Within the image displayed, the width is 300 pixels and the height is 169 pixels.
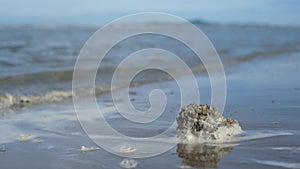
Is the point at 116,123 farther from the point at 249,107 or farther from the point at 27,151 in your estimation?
the point at 249,107

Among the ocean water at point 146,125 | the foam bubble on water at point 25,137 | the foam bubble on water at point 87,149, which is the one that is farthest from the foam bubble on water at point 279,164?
the foam bubble on water at point 25,137

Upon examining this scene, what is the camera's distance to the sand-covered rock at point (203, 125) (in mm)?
4477

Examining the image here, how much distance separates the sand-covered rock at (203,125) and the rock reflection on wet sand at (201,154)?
0.19m

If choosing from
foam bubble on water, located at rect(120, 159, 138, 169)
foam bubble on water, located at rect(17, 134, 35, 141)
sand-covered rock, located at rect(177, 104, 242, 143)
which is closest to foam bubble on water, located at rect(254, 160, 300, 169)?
sand-covered rock, located at rect(177, 104, 242, 143)

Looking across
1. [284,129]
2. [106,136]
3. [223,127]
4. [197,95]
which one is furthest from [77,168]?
[197,95]

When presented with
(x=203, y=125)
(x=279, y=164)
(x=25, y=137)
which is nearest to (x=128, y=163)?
(x=203, y=125)

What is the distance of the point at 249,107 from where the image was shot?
6.55 meters

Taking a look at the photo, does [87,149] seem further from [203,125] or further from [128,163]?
[203,125]

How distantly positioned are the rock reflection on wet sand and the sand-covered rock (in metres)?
0.19

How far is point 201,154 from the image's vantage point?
4.00 metres

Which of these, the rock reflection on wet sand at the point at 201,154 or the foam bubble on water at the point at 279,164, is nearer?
the foam bubble on water at the point at 279,164

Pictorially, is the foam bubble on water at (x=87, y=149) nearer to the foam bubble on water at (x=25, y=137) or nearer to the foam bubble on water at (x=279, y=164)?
the foam bubble on water at (x=25, y=137)

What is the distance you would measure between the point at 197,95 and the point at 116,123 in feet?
8.73

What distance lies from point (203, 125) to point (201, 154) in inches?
22.0
